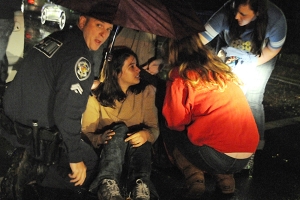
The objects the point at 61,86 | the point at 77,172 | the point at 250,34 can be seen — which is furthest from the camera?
the point at 250,34

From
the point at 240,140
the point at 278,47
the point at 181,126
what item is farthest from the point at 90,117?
the point at 278,47

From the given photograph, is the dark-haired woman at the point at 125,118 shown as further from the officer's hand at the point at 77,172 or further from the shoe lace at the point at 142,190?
the officer's hand at the point at 77,172

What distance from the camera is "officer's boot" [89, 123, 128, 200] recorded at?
137 inches

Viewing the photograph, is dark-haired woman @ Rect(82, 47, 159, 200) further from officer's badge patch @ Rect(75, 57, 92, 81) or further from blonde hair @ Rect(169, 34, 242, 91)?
officer's badge patch @ Rect(75, 57, 92, 81)

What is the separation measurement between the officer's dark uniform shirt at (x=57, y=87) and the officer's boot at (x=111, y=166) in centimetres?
39

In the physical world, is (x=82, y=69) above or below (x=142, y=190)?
above

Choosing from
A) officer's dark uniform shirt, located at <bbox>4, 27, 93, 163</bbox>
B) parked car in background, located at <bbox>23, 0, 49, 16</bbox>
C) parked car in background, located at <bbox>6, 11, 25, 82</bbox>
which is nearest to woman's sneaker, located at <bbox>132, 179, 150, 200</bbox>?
officer's dark uniform shirt, located at <bbox>4, 27, 93, 163</bbox>

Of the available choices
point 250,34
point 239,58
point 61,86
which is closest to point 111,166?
point 61,86

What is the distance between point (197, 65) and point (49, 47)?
132 cm

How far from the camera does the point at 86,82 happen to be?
10.3 feet

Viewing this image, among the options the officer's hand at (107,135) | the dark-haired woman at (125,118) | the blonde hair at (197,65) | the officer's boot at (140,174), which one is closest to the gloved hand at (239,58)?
the blonde hair at (197,65)

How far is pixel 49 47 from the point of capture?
316 cm

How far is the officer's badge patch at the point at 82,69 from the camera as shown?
121 inches

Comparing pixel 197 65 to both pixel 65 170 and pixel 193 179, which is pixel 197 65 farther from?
pixel 65 170
